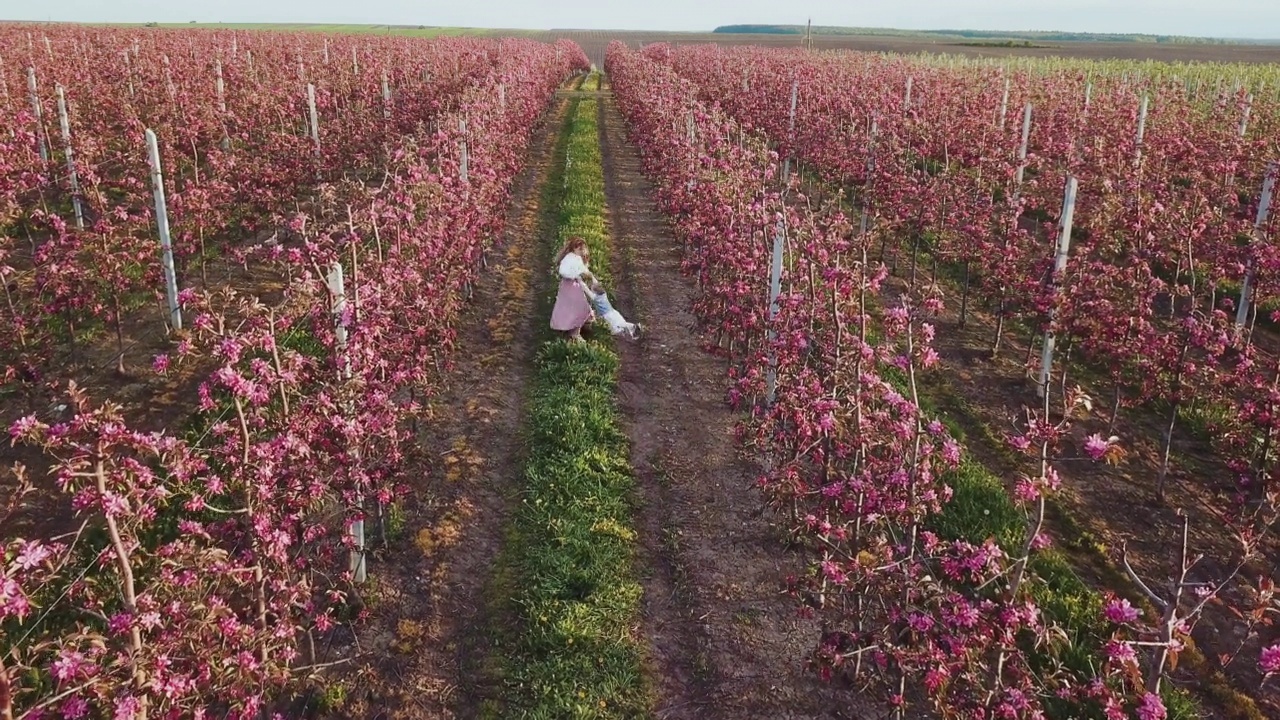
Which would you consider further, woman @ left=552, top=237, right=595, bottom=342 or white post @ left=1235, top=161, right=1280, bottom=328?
white post @ left=1235, top=161, right=1280, bottom=328

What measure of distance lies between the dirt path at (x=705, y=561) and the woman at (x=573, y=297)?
0.75 m

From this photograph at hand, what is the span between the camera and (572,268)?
31.8 feet

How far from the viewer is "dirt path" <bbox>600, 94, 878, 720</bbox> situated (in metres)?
5.08

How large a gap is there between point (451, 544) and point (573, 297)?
4.09 meters

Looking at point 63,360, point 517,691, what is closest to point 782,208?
point 517,691

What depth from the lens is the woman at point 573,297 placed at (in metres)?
9.71

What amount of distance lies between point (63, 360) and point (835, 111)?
54.1 feet

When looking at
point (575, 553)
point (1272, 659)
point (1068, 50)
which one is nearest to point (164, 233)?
point (575, 553)

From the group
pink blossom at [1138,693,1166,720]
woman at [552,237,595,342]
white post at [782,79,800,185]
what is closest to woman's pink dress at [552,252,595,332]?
woman at [552,237,595,342]

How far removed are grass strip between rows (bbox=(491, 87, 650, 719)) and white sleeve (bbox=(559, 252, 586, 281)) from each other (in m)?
0.82

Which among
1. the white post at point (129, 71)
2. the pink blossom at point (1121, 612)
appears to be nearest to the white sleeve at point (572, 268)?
the pink blossom at point (1121, 612)

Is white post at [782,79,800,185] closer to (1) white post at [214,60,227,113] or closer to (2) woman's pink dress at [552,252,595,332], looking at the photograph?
(2) woman's pink dress at [552,252,595,332]

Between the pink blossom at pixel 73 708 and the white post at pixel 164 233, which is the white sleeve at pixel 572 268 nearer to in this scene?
the white post at pixel 164 233

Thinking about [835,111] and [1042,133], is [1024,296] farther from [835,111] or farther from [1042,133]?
[835,111]
